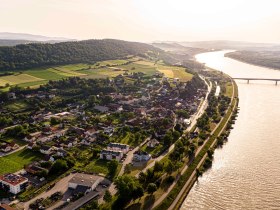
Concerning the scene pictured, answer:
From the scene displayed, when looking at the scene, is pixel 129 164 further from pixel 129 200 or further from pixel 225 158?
pixel 225 158

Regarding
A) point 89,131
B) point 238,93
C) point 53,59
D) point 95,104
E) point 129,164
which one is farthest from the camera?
point 53,59

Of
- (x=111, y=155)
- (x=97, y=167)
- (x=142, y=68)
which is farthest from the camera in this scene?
(x=142, y=68)

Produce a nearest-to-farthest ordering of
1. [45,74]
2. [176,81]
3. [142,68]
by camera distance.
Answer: [45,74]
[176,81]
[142,68]

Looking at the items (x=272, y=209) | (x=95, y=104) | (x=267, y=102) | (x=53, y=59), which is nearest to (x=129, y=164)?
(x=272, y=209)

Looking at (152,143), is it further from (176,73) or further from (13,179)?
(176,73)

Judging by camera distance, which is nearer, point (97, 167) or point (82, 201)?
point (82, 201)

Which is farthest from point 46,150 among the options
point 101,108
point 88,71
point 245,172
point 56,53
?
point 56,53

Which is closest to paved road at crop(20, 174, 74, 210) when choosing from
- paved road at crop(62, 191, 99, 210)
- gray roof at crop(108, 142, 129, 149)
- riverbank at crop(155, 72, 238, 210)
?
paved road at crop(62, 191, 99, 210)

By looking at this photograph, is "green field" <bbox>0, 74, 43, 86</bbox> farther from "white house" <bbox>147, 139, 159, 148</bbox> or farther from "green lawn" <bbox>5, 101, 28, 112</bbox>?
"white house" <bbox>147, 139, 159, 148</bbox>
